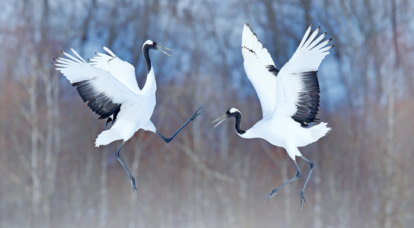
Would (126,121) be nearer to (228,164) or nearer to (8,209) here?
(228,164)

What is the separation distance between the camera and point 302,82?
14.6ft

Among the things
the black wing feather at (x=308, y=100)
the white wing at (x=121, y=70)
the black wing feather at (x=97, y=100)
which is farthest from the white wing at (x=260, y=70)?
the black wing feather at (x=97, y=100)

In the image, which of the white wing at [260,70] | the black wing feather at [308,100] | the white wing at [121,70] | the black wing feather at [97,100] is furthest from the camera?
the white wing at [121,70]

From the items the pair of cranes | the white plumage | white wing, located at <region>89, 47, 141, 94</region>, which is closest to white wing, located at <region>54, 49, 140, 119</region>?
the pair of cranes

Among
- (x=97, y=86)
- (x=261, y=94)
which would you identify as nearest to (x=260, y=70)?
(x=261, y=94)

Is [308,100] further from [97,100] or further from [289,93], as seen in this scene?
[97,100]

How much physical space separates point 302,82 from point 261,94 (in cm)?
75

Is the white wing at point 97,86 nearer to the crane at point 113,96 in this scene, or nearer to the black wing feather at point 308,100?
the crane at point 113,96

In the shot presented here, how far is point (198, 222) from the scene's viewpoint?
10.6m

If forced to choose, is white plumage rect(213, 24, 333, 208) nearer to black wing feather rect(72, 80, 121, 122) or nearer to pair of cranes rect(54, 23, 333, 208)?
pair of cranes rect(54, 23, 333, 208)

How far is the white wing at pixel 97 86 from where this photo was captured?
439cm

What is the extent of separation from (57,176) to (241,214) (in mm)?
4101

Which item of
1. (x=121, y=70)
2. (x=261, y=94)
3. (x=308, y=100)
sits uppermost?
(x=121, y=70)

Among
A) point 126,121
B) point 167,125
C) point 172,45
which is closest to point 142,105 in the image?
point 126,121
